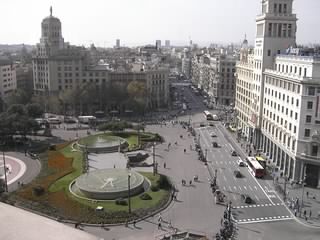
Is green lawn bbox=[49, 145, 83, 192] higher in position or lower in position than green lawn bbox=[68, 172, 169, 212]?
higher

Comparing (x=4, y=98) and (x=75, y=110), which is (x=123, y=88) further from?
(x=4, y=98)

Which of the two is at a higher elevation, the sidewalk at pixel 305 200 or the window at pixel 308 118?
the window at pixel 308 118

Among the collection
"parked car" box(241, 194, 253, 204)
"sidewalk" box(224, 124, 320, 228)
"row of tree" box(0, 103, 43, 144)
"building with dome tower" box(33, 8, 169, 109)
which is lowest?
"sidewalk" box(224, 124, 320, 228)

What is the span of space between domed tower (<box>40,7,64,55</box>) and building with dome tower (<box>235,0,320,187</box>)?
74.7m

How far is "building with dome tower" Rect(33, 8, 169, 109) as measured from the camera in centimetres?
13038

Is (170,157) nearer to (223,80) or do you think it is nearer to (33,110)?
(33,110)

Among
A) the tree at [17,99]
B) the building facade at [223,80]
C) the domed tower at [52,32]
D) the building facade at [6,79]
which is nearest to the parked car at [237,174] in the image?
the tree at [17,99]

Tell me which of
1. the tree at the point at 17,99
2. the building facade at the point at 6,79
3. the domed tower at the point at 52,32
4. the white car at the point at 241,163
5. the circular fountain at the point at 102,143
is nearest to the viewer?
the white car at the point at 241,163

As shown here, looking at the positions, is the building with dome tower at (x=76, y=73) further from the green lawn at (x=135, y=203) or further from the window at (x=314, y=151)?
the green lawn at (x=135, y=203)

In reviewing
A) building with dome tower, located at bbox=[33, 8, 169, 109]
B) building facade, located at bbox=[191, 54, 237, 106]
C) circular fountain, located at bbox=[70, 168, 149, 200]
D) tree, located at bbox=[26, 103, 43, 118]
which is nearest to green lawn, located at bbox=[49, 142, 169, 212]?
circular fountain, located at bbox=[70, 168, 149, 200]

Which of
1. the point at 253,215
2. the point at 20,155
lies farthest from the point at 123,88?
the point at 253,215

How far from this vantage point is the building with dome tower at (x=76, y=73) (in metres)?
130

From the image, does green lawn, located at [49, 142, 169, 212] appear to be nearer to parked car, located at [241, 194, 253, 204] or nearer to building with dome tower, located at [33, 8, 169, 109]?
parked car, located at [241, 194, 253, 204]

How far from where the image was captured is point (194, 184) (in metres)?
61.8
